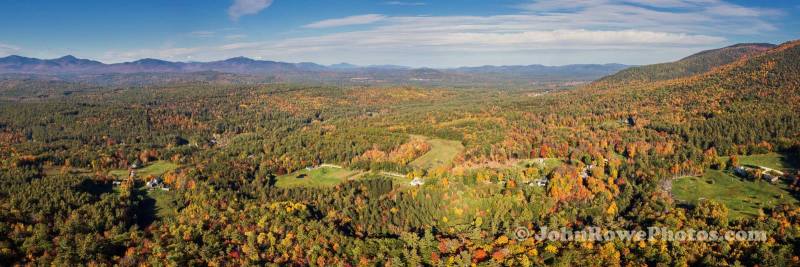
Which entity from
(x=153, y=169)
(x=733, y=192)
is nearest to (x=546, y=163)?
(x=733, y=192)

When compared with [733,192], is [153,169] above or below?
below

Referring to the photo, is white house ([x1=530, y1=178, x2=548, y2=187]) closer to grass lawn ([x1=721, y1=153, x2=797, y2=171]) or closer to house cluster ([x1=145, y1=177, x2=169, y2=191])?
grass lawn ([x1=721, y1=153, x2=797, y2=171])

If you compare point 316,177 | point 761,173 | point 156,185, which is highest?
point 761,173

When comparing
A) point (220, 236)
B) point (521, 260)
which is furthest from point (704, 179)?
point (220, 236)

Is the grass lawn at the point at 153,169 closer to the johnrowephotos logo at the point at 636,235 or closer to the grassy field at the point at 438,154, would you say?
the grassy field at the point at 438,154

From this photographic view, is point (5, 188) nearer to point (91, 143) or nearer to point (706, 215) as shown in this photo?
point (91, 143)

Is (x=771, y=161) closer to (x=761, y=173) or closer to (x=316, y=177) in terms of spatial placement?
(x=761, y=173)

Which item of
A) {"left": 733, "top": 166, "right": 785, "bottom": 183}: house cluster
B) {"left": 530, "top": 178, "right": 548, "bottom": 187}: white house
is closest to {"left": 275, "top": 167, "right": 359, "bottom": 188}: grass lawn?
{"left": 530, "top": 178, "right": 548, "bottom": 187}: white house

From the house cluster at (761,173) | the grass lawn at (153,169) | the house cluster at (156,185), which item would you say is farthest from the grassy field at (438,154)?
the grass lawn at (153,169)
